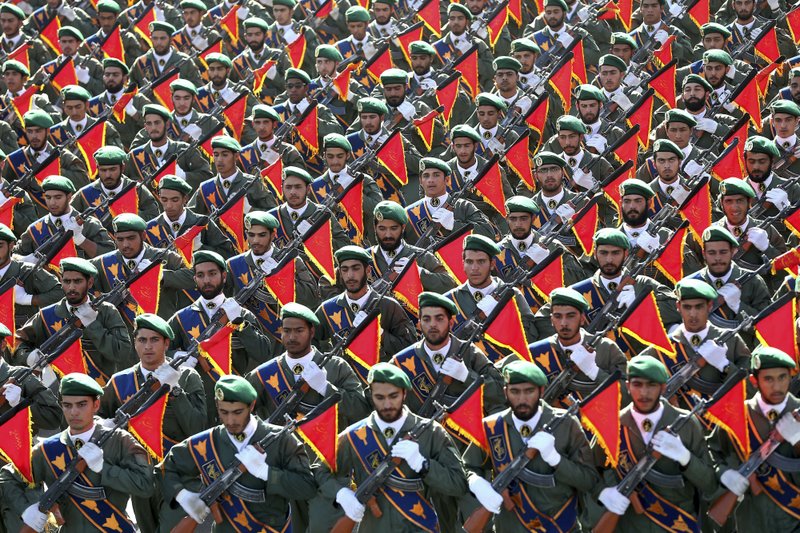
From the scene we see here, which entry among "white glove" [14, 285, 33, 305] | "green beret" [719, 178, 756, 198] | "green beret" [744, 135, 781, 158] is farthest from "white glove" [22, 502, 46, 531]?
"green beret" [744, 135, 781, 158]

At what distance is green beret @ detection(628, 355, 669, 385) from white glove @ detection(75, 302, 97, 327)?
18.8ft

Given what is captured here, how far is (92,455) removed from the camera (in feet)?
41.4

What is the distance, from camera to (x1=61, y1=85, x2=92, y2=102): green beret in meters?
21.3

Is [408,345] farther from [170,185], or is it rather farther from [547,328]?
[170,185]

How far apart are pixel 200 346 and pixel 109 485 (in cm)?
239

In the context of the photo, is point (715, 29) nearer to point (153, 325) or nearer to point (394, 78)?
point (394, 78)

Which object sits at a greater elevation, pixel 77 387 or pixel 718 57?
pixel 718 57

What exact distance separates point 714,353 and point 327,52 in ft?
33.1

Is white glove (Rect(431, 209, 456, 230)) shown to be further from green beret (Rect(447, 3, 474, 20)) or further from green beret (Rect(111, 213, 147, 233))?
green beret (Rect(447, 3, 474, 20))

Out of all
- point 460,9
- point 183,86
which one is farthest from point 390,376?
point 460,9

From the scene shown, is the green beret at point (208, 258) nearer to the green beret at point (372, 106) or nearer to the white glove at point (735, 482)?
the green beret at point (372, 106)

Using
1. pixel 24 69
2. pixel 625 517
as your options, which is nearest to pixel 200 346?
pixel 625 517

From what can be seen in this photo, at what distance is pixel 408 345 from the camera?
50.4 ft

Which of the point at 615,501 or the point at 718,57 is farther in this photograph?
the point at 718,57
